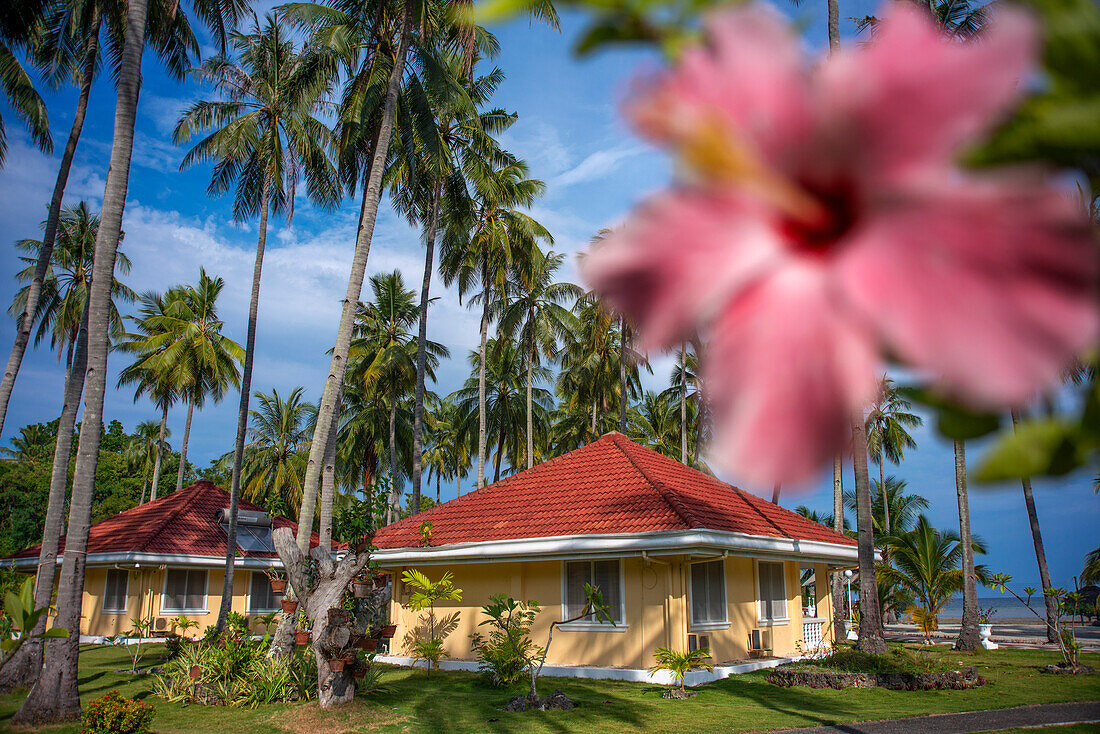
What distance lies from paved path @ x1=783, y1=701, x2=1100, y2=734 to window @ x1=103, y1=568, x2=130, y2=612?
2132 cm

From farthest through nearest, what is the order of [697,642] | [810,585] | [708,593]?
1. [810,585]
2. [708,593]
3. [697,642]

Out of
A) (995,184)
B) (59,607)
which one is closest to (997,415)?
(995,184)

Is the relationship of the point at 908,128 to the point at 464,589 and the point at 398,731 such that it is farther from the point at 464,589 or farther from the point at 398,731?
the point at 464,589

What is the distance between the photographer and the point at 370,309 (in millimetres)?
32594

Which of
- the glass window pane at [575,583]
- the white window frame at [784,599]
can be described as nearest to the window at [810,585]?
the white window frame at [784,599]

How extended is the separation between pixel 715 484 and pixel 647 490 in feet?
15.3

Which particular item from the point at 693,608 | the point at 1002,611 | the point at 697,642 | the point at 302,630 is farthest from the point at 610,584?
the point at 1002,611

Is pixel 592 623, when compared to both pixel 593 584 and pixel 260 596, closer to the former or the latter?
pixel 593 584

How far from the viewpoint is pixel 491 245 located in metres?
25.2

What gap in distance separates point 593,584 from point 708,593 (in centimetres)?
235

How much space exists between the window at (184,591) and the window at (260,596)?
5.92 feet

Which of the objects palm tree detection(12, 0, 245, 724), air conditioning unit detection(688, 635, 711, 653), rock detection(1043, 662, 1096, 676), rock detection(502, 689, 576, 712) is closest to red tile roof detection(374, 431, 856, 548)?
air conditioning unit detection(688, 635, 711, 653)

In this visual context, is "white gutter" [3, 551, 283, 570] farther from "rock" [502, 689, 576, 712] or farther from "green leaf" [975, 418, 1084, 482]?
"green leaf" [975, 418, 1084, 482]

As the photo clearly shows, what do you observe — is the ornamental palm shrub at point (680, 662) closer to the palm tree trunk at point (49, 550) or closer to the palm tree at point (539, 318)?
the palm tree trunk at point (49, 550)
